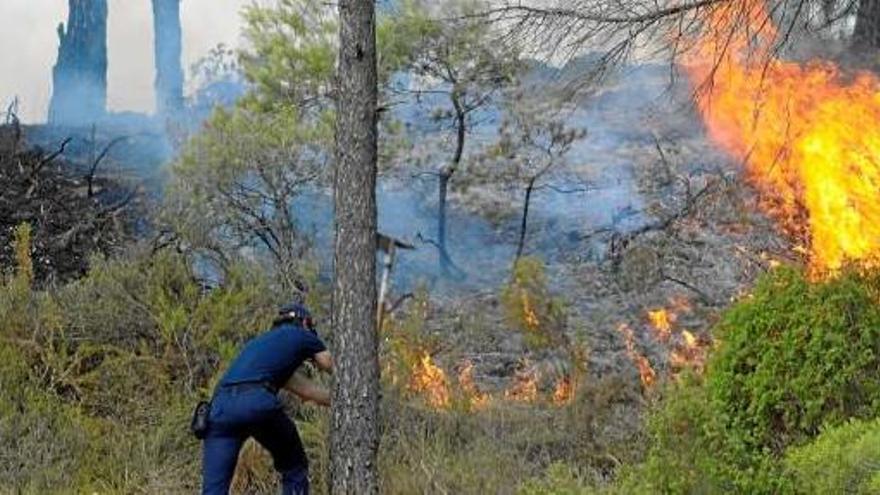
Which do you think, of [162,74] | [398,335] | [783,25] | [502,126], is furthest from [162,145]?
[783,25]

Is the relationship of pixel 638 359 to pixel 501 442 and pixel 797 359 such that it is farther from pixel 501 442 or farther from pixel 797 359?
pixel 797 359

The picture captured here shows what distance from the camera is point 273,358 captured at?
7.98 metres

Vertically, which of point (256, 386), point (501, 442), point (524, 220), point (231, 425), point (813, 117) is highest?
point (813, 117)

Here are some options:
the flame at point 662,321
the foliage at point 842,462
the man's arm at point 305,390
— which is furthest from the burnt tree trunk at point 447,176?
the foliage at point 842,462

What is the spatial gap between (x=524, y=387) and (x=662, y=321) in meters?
2.62

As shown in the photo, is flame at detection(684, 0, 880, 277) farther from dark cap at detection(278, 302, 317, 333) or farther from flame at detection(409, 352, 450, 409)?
flame at detection(409, 352, 450, 409)

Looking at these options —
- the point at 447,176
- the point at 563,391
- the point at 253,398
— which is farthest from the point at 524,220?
the point at 253,398

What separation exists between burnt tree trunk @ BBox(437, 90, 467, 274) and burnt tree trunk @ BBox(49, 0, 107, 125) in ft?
34.8

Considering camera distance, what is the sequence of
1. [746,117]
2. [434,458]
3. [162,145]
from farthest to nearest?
1. [162,145]
2. [746,117]
3. [434,458]

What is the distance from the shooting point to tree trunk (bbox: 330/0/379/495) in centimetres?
807

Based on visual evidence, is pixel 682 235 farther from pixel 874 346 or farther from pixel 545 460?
pixel 874 346

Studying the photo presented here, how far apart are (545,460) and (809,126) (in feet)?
11.1

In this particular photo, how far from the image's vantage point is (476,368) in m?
13.4

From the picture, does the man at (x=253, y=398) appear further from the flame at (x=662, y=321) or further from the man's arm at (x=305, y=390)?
the flame at (x=662, y=321)
